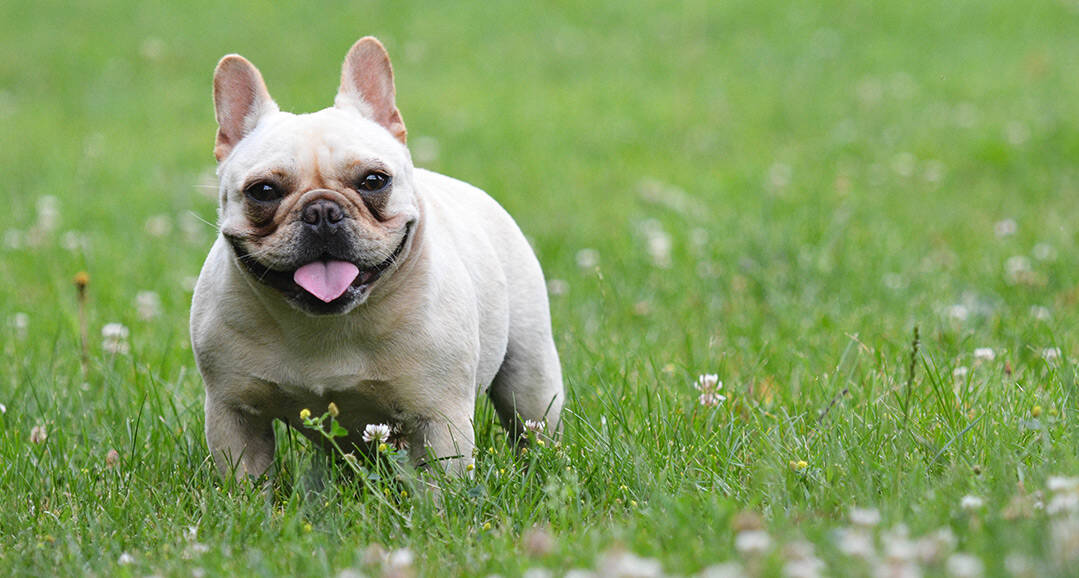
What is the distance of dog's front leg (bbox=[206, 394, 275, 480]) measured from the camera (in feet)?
10.8

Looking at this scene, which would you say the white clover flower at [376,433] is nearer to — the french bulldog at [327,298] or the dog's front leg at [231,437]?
the french bulldog at [327,298]

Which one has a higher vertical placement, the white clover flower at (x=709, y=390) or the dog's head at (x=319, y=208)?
the dog's head at (x=319, y=208)

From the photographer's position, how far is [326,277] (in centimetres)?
309

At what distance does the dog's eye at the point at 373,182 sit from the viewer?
3188 mm

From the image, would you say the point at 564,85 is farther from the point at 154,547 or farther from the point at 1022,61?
the point at 154,547

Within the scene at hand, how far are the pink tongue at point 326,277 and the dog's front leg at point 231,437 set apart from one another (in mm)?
456

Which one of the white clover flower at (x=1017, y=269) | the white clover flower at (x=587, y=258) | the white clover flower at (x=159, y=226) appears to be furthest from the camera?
the white clover flower at (x=159, y=226)

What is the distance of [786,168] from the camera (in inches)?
318

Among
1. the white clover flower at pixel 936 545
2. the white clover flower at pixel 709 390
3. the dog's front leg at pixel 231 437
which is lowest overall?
the dog's front leg at pixel 231 437

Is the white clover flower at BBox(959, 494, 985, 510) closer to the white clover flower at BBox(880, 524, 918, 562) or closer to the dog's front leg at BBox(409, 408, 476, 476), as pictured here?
the white clover flower at BBox(880, 524, 918, 562)

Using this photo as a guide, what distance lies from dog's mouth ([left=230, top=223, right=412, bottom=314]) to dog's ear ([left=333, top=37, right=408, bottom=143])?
1.73 ft

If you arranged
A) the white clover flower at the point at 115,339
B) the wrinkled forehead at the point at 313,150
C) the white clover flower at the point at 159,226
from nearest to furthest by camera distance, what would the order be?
the wrinkled forehead at the point at 313,150
the white clover flower at the point at 115,339
the white clover flower at the point at 159,226

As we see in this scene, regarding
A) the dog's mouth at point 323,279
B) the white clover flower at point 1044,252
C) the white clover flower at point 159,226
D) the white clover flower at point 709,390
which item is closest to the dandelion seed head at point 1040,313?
the white clover flower at point 1044,252

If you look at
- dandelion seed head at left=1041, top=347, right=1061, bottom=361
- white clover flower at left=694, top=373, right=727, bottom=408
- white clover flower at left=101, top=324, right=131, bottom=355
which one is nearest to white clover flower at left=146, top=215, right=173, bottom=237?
white clover flower at left=101, top=324, right=131, bottom=355
